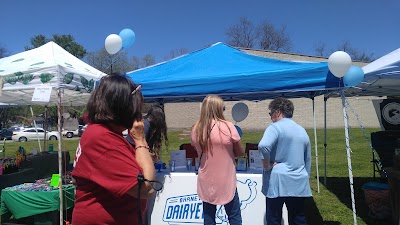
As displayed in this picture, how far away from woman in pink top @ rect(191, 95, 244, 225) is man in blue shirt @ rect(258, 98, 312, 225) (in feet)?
1.00

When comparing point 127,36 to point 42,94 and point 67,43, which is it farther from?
point 67,43

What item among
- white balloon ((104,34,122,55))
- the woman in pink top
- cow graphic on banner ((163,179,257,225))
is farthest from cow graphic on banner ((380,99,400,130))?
white balloon ((104,34,122,55))

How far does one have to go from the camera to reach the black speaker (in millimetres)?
6538

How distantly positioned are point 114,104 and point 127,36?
4045mm

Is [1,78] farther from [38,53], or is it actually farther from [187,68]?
[187,68]

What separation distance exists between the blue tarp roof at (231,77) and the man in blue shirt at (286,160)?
870mm

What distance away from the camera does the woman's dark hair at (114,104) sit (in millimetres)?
1499

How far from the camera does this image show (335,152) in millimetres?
13039

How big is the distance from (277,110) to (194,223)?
6.07 ft

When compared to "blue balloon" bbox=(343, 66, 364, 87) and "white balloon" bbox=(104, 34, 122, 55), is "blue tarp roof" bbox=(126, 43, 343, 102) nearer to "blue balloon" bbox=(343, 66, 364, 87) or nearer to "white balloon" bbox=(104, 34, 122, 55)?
"blue balloon" bbox=(343, 66, 364, 87)

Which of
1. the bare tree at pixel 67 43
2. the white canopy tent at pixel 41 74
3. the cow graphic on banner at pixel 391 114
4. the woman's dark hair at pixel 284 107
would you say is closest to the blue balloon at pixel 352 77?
the woman's dark hair at pixel 284 107

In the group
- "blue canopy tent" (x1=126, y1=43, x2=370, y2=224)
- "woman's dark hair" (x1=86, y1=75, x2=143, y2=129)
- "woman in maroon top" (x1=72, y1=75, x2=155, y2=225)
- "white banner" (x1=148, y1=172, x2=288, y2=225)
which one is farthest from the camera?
"white banner" (x1=148, y1=172, x2=288, y2=225)

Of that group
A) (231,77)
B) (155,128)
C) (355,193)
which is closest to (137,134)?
(155,128)

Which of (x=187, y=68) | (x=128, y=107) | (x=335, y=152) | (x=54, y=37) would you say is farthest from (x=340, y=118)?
(x=54, y=37)
